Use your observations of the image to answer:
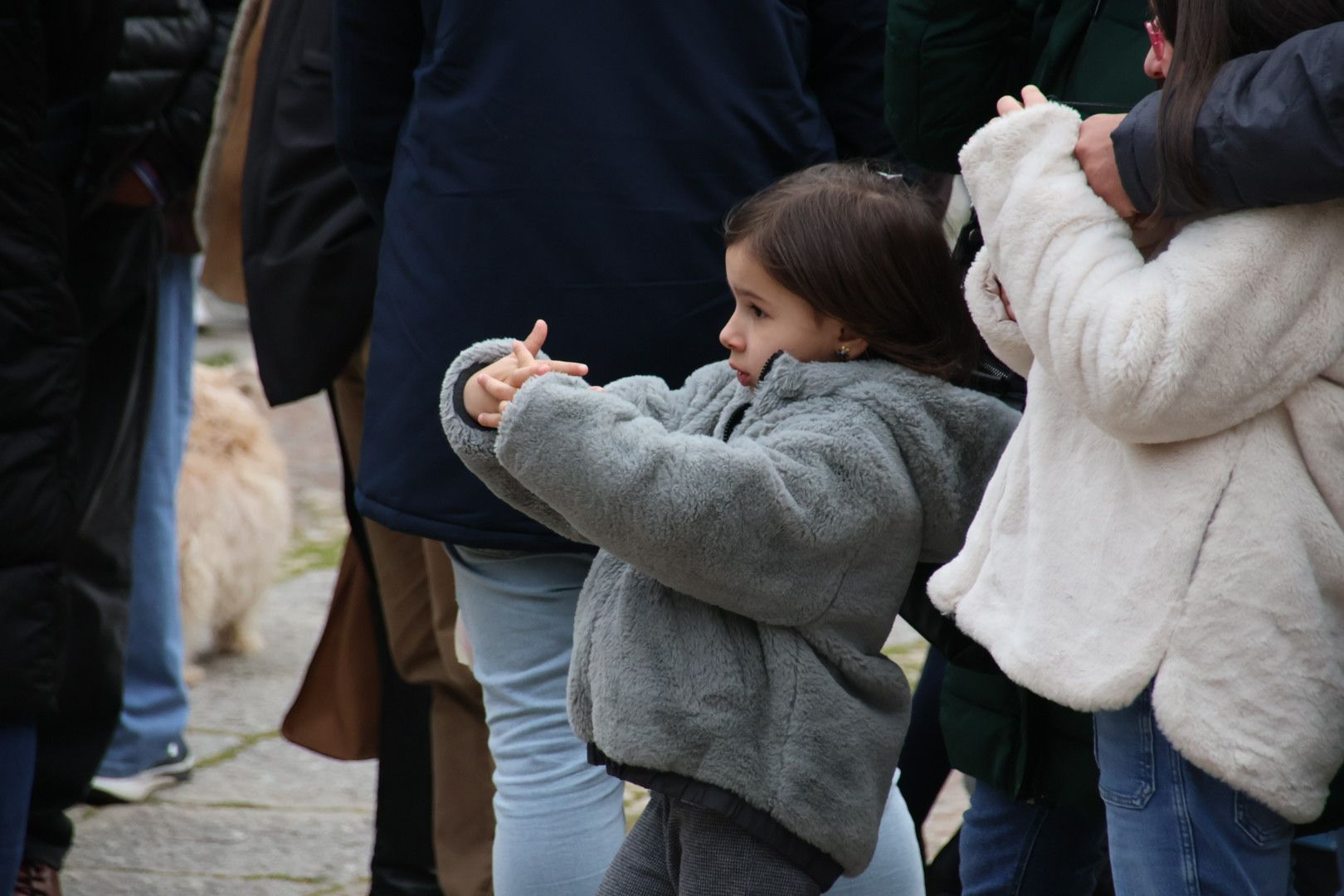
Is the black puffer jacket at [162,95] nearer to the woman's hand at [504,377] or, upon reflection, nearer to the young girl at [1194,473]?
the woman's hand at [504,377]

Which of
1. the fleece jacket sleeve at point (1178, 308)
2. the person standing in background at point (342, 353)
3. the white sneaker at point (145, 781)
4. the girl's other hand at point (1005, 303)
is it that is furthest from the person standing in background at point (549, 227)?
the white sneaker at point (145, 781)

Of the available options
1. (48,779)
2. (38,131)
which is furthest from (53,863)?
(38,131)

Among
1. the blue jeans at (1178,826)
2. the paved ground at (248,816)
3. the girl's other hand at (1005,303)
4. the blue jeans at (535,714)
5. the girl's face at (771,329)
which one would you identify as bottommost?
the paved ground at (248,816)

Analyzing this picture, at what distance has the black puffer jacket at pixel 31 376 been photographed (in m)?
2.54

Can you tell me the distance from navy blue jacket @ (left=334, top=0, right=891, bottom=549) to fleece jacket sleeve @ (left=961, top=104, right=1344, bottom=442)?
634 mm

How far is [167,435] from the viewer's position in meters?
3.80

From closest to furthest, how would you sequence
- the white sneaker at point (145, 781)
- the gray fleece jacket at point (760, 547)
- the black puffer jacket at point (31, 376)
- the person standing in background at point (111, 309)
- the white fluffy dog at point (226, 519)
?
Answer: the gray fleece jacket at point (760, 547), the black puffer jacket at point (31, 376), the person standing in background at point (111, 309), the white sneaker at point (145, 781), the white fluffy dog at point (226, 519)

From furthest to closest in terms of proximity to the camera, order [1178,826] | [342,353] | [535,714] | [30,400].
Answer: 1. [342,353]
2. [30,400]
3. [535,714]
4. [1178,826]

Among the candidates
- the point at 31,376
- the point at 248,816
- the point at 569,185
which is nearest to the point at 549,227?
the point at 569,185

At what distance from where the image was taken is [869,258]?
188cm

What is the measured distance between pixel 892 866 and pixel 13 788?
1.50m

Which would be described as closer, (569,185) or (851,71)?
(569,185)

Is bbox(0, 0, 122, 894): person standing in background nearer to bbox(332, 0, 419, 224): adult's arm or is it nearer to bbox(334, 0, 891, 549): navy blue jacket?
bbox(332, 0, 419, 224): adult's arm

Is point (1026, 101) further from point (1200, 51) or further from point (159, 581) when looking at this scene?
point (159, 581)
